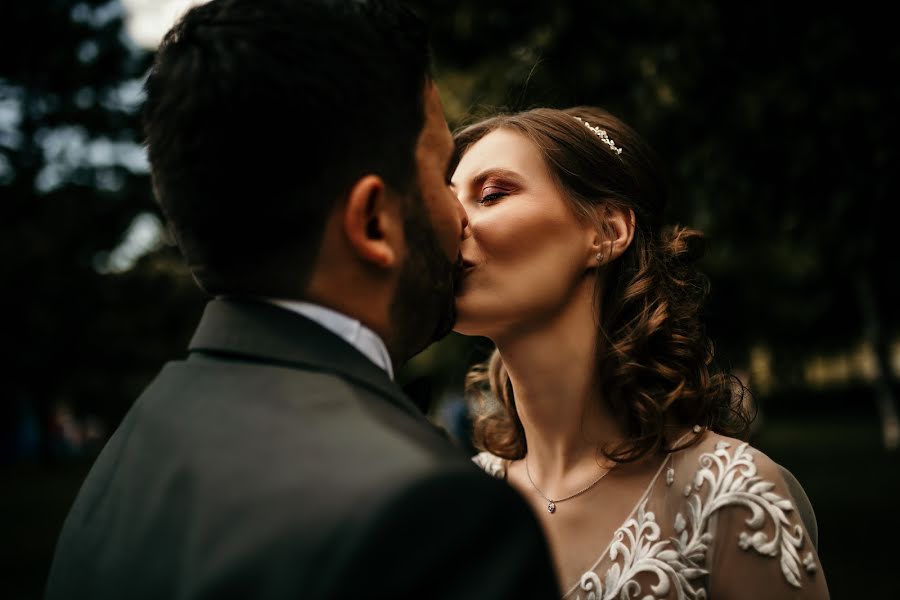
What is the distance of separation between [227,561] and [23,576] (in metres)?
10.2

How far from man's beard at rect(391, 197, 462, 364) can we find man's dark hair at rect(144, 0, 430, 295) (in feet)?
0.33

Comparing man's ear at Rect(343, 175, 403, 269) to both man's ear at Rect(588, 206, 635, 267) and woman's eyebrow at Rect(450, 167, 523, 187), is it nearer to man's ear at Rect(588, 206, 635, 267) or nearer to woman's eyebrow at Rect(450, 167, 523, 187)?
woman's eyebrow at Rect(450, 167, 523, 187)

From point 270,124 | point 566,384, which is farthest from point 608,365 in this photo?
point 270,124

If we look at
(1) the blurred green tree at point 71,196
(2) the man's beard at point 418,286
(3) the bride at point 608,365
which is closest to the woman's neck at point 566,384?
(3) the bride at point 608,365

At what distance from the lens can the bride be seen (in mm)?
2537

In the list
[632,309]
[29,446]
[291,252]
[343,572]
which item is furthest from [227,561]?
[29,446]

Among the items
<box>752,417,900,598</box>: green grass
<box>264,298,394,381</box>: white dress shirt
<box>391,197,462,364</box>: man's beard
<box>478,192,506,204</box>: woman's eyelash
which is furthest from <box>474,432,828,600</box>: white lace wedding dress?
<box>752,417,900,598</box>: green grass

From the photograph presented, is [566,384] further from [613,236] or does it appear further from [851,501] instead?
[851,501]

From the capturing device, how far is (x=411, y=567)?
1103 millimetres

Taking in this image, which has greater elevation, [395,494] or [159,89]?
[159,89]

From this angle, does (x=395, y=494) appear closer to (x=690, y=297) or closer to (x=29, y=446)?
(x=690, y=297)

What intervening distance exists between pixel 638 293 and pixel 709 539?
868 mm

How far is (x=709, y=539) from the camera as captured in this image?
2496mm

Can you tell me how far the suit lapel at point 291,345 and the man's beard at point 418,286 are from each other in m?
0.14
